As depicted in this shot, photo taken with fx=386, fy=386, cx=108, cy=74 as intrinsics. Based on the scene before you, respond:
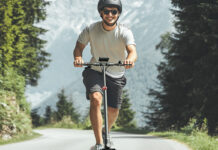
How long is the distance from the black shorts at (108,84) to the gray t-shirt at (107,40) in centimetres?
9

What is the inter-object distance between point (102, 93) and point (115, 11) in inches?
43.9

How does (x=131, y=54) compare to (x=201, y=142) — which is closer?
(x=131, y=54)

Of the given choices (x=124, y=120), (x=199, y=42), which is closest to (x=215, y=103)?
(x=199, y=42)

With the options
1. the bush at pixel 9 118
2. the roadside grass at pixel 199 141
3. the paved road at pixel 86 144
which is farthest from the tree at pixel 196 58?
the bush at pixel 9 118

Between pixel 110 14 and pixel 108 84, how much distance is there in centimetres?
103

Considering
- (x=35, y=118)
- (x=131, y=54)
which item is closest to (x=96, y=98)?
(x=131, y=54)

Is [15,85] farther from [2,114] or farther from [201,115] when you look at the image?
[201,115]

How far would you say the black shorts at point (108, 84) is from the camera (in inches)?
204

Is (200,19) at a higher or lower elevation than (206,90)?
higher

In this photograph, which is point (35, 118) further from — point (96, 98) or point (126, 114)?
point (96, 98)

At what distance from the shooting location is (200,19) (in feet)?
56.1

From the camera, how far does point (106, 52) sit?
548 centimetres

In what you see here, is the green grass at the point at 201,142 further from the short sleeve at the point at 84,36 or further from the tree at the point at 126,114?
the tree at the point at 126,114

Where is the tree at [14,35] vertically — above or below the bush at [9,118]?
above
